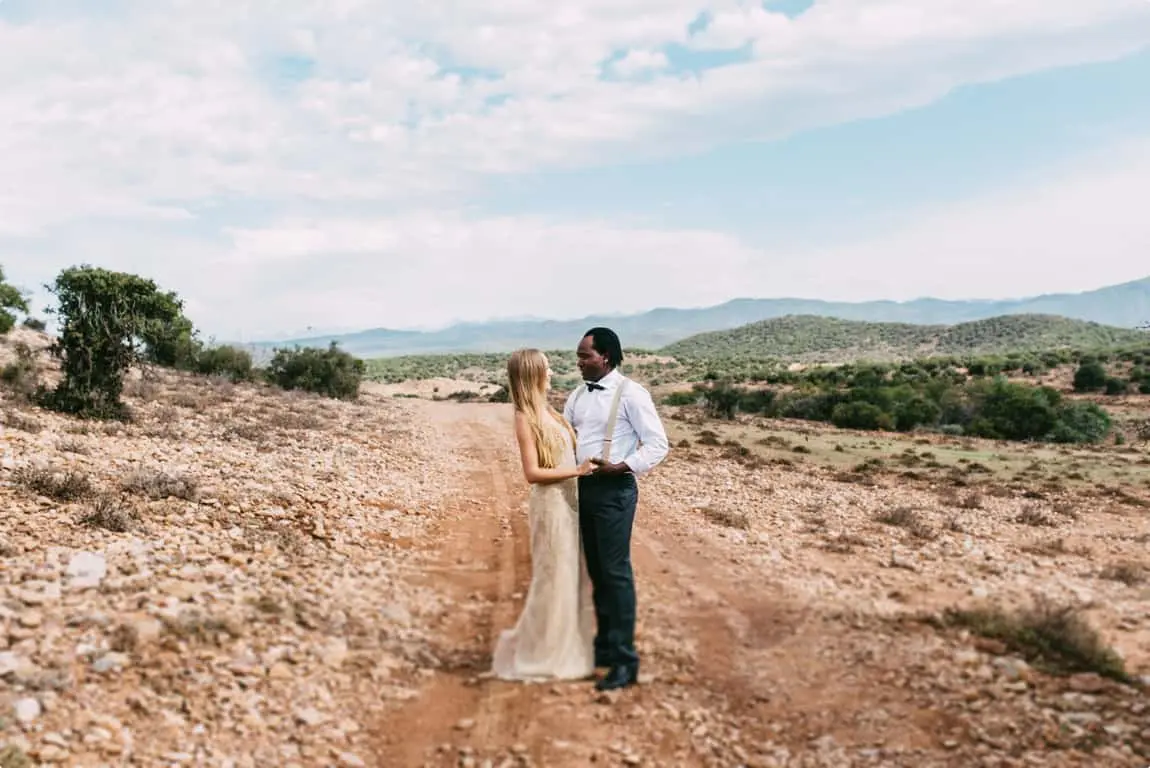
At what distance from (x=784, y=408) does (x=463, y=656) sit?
1253 inches

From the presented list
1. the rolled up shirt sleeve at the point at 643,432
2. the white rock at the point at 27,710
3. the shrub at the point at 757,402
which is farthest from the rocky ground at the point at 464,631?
the shrub at the point at 757,402

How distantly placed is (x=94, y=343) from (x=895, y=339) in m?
102

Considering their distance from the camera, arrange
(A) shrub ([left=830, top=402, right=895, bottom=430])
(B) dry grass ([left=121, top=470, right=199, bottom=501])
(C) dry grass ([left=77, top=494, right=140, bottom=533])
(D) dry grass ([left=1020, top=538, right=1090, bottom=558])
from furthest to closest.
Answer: (A) shrub ([left=830, top=402, right=895, bottom=430]) → (D) dry grass ([left=1020, top=538, right=1090, bottom=558]) → (B) dry grass ([left=121, top=470, right=199, bottom=501]) → (C) dry grass ([left=77, top=494, right=140, bottom=533])

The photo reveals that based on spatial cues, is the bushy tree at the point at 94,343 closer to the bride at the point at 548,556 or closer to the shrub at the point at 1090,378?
the bride at the point at 548,556

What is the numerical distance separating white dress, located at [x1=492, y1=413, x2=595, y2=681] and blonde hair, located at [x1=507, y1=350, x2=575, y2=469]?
0.06 meters

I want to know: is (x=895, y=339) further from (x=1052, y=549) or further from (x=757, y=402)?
(x=1052, y=549)

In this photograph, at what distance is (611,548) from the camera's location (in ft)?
17.9

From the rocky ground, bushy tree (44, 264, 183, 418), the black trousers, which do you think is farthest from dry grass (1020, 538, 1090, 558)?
bushy tree (44, 264, 183, 418)

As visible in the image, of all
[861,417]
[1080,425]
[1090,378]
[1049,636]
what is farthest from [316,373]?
[1090,378]

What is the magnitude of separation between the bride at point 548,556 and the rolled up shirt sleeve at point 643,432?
350 millimetres

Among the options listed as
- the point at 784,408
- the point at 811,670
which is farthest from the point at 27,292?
the point at 811,670

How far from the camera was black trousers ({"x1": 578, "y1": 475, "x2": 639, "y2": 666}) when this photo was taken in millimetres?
5422

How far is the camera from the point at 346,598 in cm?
684

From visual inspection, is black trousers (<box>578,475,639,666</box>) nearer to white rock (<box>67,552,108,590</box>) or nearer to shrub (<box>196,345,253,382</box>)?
white rock (<box>67,552,108,590</box>)
